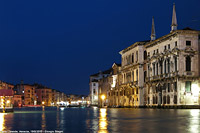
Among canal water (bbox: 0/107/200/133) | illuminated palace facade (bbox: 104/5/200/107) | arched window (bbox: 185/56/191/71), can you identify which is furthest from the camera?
arched window (bbox: 185/56/191/71)

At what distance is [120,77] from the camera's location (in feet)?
303

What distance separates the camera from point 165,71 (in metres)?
62.1

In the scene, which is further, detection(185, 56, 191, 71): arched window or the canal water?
detection(185, 56, 191, 71): arched window

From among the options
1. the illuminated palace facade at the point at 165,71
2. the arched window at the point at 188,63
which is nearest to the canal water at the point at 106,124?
the illuminated palace facade at the point at 165,71

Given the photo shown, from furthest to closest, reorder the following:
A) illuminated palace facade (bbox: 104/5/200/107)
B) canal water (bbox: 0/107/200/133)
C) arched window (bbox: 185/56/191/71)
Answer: arched window (bbox: 185/56/191/71) → illuminated palace facade (bbox: 104/5/200/107) → canal water (bbox: 0/107/200/133)

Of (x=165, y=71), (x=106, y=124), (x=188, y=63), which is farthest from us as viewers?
(x=165, y=71)

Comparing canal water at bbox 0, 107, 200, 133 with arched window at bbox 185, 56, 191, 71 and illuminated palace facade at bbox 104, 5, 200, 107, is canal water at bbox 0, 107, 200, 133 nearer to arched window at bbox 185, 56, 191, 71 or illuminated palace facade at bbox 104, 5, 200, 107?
illuminated palace facade at bbox 104, 5, 200, 107

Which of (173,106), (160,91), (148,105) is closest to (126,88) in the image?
(148,105)

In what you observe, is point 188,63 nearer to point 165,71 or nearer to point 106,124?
point 165,71

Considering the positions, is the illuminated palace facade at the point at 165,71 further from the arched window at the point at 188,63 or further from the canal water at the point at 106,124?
the canal water at the point at 106,124

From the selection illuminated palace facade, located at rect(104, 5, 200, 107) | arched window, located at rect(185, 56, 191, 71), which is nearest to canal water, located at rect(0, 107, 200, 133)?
illuminated palace facade, located at rect(104, 5, 200, 107)

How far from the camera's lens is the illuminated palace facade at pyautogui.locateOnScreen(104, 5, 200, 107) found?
5622cm

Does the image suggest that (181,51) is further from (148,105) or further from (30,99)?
(30,99)

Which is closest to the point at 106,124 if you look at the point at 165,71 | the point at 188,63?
the point at 188,63
